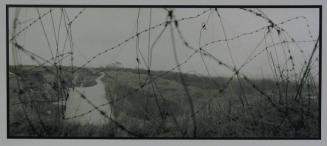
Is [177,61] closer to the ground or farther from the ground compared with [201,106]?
farther from the ground

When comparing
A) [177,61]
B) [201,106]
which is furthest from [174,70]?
[201,106]

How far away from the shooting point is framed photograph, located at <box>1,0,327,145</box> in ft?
6.89

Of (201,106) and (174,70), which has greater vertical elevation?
(174,70)

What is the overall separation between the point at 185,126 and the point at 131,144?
0.31m

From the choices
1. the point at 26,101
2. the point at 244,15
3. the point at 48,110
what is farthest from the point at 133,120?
the point at 244,15

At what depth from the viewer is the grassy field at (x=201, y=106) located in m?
2.11

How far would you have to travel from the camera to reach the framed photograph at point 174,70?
2.10 m

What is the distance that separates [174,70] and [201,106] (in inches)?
9.7

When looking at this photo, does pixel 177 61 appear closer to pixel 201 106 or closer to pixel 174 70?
pixel 174 70

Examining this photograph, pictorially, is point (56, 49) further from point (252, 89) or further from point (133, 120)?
point (252, 89)

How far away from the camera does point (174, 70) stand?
2.10 meters

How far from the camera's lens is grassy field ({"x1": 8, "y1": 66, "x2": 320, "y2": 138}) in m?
2.11

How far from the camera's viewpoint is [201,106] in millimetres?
2113

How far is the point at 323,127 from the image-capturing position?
2.13 meters
